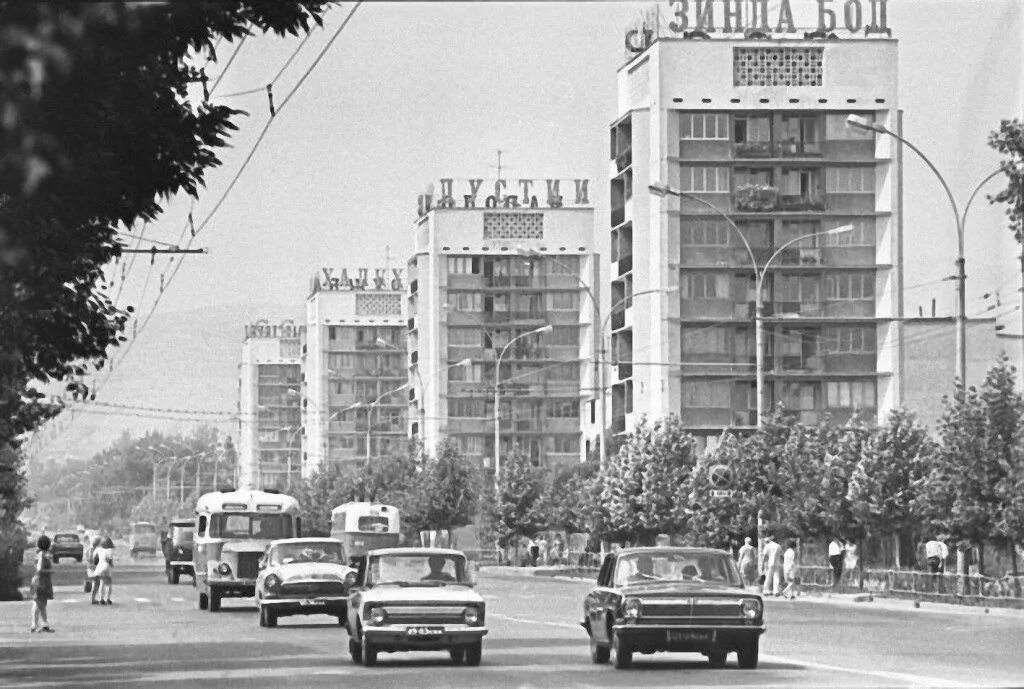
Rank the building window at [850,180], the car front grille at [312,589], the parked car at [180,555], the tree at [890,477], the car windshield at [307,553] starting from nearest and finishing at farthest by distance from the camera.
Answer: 1. the car front grille at [312,589]
2. the car windshield at [307,553]
3. the tree at [890,477]
4. the parked car at [180,555]
5. the building window at [850,180]

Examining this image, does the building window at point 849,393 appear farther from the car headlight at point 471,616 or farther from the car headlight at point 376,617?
the car headlight at point 376,617

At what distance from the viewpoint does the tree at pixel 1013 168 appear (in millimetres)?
32812

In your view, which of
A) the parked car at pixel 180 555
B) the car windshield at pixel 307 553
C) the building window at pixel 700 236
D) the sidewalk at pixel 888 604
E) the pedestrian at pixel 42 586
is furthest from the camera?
the building window at pixel 700 236

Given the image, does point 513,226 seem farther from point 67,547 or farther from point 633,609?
point 633,609

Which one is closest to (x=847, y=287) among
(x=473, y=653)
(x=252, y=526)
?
(x=252, y=526)

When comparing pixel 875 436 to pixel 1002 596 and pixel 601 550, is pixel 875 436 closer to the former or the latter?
pixel 1002 596

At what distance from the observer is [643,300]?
345 feet

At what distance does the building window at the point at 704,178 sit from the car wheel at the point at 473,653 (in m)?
76.7

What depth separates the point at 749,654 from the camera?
2627cm

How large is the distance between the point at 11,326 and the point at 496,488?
80.2 meters

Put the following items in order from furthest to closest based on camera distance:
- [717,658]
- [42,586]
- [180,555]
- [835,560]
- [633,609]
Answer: [180,555] < [835,560] < [42,586] < [717,658] < [633,609]

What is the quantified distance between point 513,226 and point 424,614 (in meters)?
130

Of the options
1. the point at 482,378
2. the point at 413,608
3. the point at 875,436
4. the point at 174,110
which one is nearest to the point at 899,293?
the point at 875,436

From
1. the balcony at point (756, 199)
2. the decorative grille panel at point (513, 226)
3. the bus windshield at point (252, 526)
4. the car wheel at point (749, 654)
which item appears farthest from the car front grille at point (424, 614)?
the decorative grille panel at point (513, 226)
